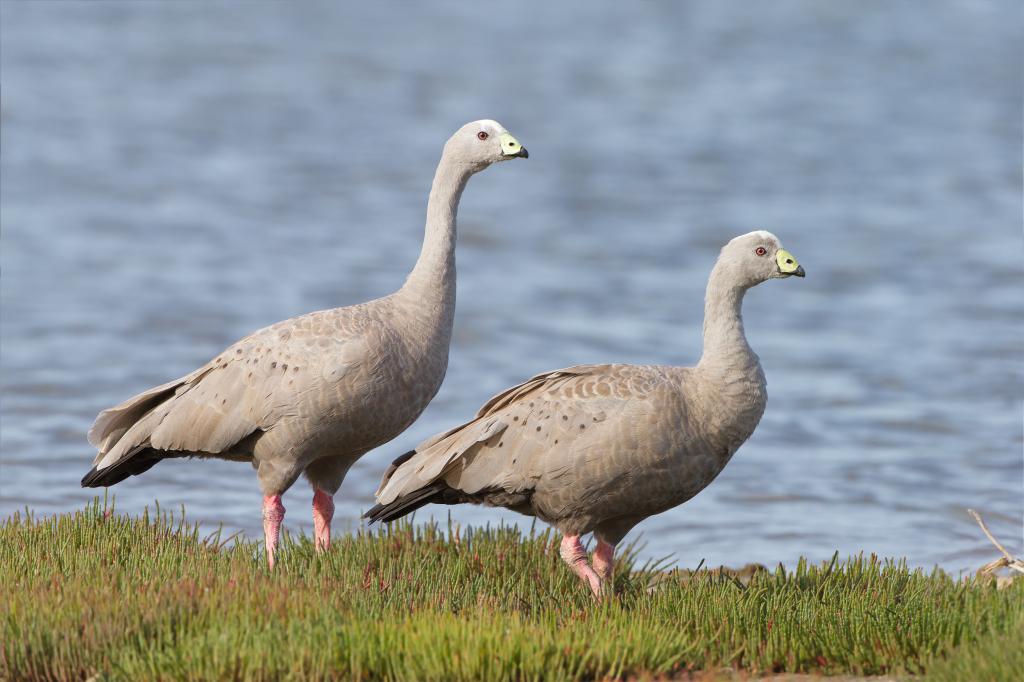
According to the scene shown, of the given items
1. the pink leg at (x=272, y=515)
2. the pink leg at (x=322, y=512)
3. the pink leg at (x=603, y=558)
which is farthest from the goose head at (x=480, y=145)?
the pink leg at (x=603, y=558)

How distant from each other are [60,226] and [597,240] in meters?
8.38

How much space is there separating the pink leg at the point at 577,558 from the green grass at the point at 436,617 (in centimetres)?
10

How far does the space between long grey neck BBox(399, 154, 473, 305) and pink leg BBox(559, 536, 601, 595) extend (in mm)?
1855

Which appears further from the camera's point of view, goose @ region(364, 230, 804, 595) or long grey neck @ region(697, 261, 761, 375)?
long grey neck @ region(697, 261, 761, 375)

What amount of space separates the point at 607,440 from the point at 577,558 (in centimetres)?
79

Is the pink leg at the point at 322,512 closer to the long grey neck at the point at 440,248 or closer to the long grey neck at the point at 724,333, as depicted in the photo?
the long grey neck at the point at 440,248

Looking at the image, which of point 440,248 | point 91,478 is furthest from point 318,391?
point 91,478

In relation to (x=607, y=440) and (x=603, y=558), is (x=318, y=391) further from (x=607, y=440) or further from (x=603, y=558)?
(x=603, y=558)

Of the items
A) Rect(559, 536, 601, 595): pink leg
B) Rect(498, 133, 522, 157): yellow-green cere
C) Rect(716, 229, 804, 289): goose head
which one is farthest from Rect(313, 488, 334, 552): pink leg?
Rect(716, 229, 804, 289): goose head

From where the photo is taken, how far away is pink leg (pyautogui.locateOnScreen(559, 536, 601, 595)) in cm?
956

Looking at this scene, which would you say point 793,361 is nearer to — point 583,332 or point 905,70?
point 583,332

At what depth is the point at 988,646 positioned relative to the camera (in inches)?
294

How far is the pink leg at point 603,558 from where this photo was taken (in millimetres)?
9898

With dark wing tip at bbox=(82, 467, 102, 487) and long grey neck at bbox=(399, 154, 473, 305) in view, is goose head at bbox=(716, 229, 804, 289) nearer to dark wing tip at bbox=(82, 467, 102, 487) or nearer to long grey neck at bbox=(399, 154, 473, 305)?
long grey neck at bbox=(399, 154, 473, 305)
